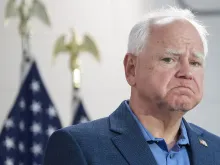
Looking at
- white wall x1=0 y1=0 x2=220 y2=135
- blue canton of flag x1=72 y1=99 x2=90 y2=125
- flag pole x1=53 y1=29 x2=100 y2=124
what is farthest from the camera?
white wall x1=0 y1=0 x2=220 y2=135

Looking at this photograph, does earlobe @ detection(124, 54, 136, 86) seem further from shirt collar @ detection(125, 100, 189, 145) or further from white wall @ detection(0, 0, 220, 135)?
white wall @ detection(0, 0, 220, 135)

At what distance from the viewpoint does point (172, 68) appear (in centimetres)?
180

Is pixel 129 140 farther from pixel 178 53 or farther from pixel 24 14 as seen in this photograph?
pixel 24 14

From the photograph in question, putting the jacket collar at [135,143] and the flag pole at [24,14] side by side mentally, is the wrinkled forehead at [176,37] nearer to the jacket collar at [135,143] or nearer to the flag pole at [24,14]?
the jacket collar at [135,143]

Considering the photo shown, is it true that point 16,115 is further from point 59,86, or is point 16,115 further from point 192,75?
point 192,75

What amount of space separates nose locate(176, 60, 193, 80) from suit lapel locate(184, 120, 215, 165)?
212 millimetres

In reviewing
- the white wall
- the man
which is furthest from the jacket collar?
the white wall

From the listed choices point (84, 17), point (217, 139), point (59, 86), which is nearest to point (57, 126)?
point (59, 86)

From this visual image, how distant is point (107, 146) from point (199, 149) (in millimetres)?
278

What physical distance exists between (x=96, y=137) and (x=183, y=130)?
272 mm

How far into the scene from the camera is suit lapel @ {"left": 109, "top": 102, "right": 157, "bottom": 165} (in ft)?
5.78

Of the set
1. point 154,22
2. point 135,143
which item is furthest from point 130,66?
point 135,143

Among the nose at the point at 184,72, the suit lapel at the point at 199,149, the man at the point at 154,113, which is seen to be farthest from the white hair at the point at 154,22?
the suit lapel at the point at 199,149

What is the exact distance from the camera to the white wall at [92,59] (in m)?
4.39
